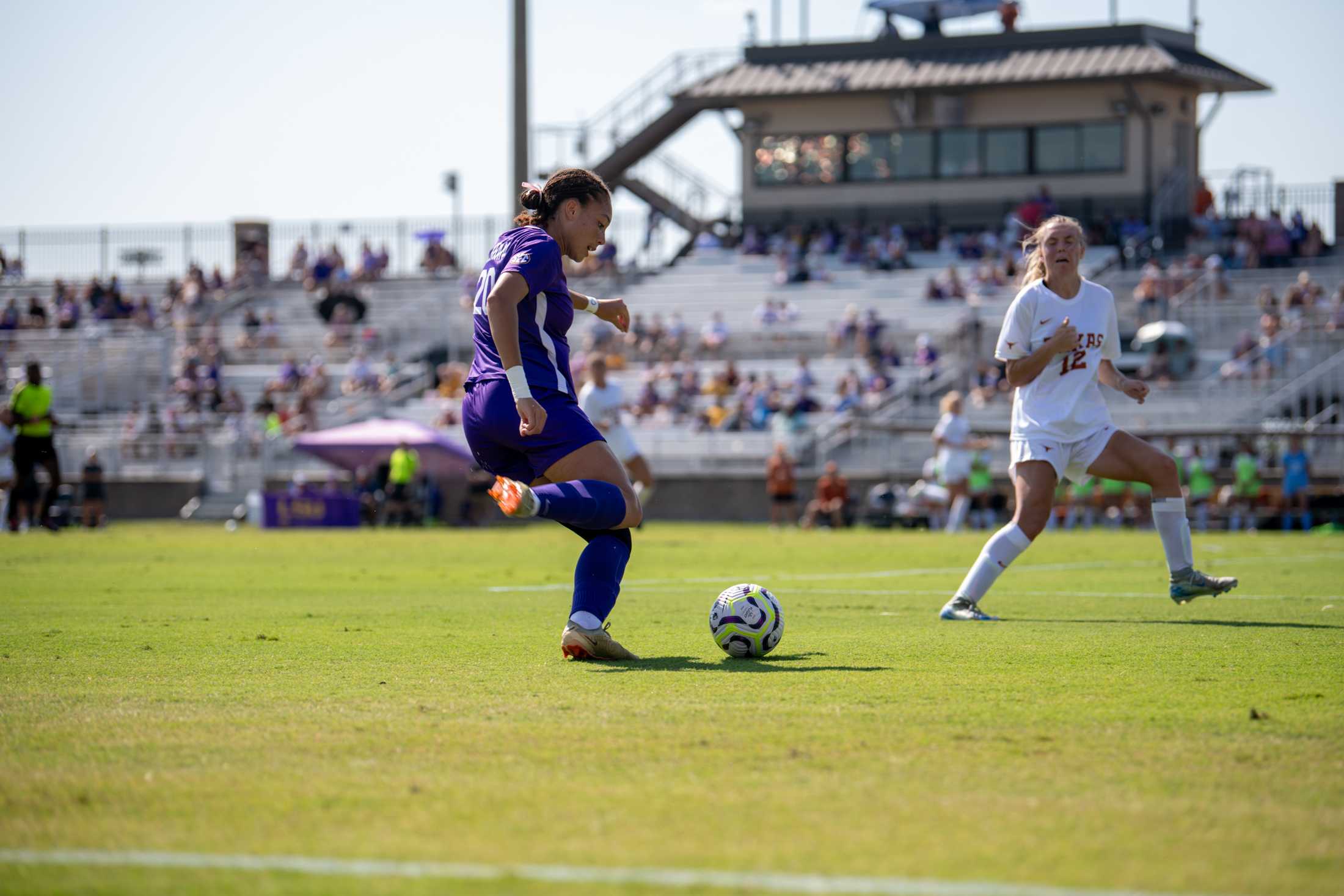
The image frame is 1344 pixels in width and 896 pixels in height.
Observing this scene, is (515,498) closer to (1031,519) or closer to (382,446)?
(1031,519)

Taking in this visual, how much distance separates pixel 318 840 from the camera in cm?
352

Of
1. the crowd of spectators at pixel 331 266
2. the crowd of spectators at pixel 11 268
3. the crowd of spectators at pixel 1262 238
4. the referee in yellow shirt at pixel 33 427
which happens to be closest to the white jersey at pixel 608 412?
the referee in yellow shirt at pixel 33 427

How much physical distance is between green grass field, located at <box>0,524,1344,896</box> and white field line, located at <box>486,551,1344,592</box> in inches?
83.0

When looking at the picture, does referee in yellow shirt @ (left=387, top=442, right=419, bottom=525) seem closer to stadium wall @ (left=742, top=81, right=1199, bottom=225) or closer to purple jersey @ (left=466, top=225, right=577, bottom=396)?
stadium wall @ (left=742, top=81, right=1199, bottom=225)

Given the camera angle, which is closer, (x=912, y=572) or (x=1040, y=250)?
(x=1040, y=250)

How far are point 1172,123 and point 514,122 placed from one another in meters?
20.1

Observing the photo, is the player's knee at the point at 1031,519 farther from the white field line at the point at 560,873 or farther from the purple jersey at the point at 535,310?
the white field line at the point at 560,873

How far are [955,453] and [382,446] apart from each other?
1071cm

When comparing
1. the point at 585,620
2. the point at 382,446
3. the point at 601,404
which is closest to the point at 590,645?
the point at 585,620

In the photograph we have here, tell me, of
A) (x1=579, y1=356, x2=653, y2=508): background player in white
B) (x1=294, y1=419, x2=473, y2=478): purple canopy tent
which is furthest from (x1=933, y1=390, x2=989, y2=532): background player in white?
(x1=294, y1=419, x2=473, y2=478): purple canopy tent

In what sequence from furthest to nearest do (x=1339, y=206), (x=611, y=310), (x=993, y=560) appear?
(x=1339, y=206)
(x=993, y=560)
(x=611, y=310)

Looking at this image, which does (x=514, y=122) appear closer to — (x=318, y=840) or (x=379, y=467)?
(x=379, y=467)

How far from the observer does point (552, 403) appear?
681 centimetres

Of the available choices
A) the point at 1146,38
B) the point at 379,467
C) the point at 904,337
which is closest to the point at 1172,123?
the point at 1146,38
